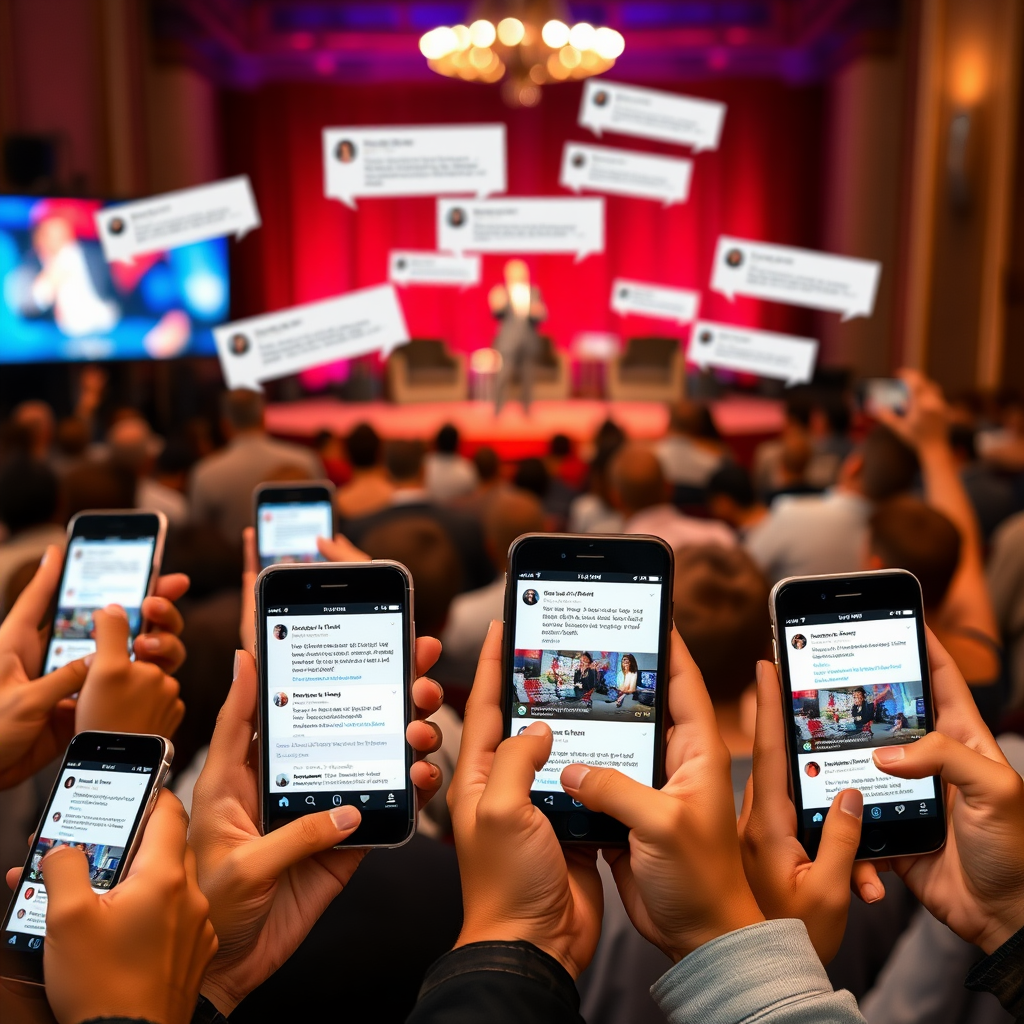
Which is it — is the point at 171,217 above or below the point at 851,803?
above

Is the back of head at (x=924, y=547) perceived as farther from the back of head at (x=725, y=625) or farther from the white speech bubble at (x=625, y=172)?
the white speech bubble at (x=625, y=172)

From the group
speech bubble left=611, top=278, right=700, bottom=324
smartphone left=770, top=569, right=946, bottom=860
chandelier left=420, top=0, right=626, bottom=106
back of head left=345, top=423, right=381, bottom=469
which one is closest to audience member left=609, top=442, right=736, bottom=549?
back of head left=345, top=423, right=381, bottom=469

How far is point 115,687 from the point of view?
86cm

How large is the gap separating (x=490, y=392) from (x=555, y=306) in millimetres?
1600

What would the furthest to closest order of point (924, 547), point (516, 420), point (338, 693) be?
point (516, 420) < point (924, 547) < point (338, 693)

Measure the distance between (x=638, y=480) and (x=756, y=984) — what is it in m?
2.09

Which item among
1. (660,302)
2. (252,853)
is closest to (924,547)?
(660,302)

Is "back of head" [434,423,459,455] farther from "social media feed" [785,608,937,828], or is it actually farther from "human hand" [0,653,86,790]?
"social media feed" [785,608,937,828]

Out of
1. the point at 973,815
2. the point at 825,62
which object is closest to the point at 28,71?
the point at 825,62

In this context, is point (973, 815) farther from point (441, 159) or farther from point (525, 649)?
point (441, 159)

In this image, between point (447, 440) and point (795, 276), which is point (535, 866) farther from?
point (447, 440)

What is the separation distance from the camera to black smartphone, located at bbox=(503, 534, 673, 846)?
733mm

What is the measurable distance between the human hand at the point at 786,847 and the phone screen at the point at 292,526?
0.79 m

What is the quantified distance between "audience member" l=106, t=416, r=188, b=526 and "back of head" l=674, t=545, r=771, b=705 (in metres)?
2.20
